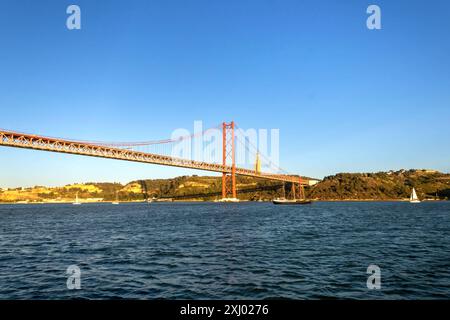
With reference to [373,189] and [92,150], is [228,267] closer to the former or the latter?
[92,150]

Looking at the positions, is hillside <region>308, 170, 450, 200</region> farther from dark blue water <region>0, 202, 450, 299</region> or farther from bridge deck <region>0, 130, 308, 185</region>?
dark blue water <region>0, 202, 450, 299</region>

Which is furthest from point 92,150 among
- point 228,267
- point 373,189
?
point 373,189

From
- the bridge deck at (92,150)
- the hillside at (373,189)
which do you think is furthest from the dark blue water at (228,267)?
the hillside at (373,189)

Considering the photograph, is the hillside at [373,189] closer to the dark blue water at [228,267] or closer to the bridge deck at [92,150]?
the bridge deck at [92,150]

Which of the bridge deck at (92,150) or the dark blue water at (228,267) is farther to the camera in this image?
the bridge deck at (92,150)

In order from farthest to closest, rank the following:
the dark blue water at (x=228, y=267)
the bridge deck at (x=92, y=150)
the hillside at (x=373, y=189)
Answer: the hillside at (x=373, y=189) < the bridge deck at (x=92, y=150) < the dark blue water at (x=228, y=267)

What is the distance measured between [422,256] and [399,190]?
18669cm

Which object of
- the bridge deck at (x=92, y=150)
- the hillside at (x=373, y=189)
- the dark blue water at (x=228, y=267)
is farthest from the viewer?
the hillside at (x=373, y=189)

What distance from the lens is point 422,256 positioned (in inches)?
742

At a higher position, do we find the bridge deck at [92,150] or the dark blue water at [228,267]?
the bridge deck at [92,150]

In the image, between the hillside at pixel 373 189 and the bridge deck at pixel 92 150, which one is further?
the hillside at pixel 373 189
